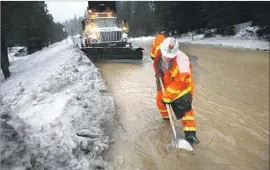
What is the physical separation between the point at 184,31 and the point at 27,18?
90.3 feet

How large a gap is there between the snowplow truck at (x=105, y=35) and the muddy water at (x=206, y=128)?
5.64 metres

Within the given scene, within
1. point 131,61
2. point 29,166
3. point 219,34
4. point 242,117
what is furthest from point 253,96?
point 219,34

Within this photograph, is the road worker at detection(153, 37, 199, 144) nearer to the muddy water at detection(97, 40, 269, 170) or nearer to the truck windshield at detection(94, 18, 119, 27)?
the muddy water at detection(97, 40, 269, 170)

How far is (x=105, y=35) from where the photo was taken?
56.3 ft

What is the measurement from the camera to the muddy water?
171 inches

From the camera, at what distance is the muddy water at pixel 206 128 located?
433 centimetres

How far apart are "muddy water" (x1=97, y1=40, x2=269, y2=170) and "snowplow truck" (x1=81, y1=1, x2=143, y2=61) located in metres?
5.64

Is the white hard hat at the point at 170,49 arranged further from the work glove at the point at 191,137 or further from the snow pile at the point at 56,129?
the snow pile at the point at 56,129

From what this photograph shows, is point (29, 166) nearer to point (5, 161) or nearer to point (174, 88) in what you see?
point (5, 161)

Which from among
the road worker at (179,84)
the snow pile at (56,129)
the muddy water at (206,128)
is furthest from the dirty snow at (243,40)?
the road worker at (179,84)

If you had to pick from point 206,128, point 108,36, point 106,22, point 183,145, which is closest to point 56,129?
point 183,145

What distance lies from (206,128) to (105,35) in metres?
12.5

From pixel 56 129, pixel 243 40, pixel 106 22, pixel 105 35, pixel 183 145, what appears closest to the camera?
pixel 56 129

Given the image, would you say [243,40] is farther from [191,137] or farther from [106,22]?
[191,137]
